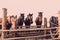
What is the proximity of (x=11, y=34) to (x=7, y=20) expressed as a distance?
22.5 inches

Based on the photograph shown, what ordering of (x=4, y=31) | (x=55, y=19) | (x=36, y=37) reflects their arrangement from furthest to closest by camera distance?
(x=55, y=19) < (x=36, y=37) < (x=4, y=31)

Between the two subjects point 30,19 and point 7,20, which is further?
point 30,19

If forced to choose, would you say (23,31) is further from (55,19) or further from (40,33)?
(55,19)

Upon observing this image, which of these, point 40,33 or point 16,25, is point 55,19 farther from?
point 16,25

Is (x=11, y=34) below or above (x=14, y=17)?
below

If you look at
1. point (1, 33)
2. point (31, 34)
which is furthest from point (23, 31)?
point (1, 33)

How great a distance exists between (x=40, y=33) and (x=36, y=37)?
519mm

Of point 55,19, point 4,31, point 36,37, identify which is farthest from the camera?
point 55,19

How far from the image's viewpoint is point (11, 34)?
408 inches

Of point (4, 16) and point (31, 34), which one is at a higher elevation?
point (4, 16)

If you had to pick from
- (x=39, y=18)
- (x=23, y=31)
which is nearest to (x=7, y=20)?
(x=23, y=31)

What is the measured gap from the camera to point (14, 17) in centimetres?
1073

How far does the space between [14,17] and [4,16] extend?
33.1 inches

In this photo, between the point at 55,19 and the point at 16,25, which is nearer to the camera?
the point at 16,25
